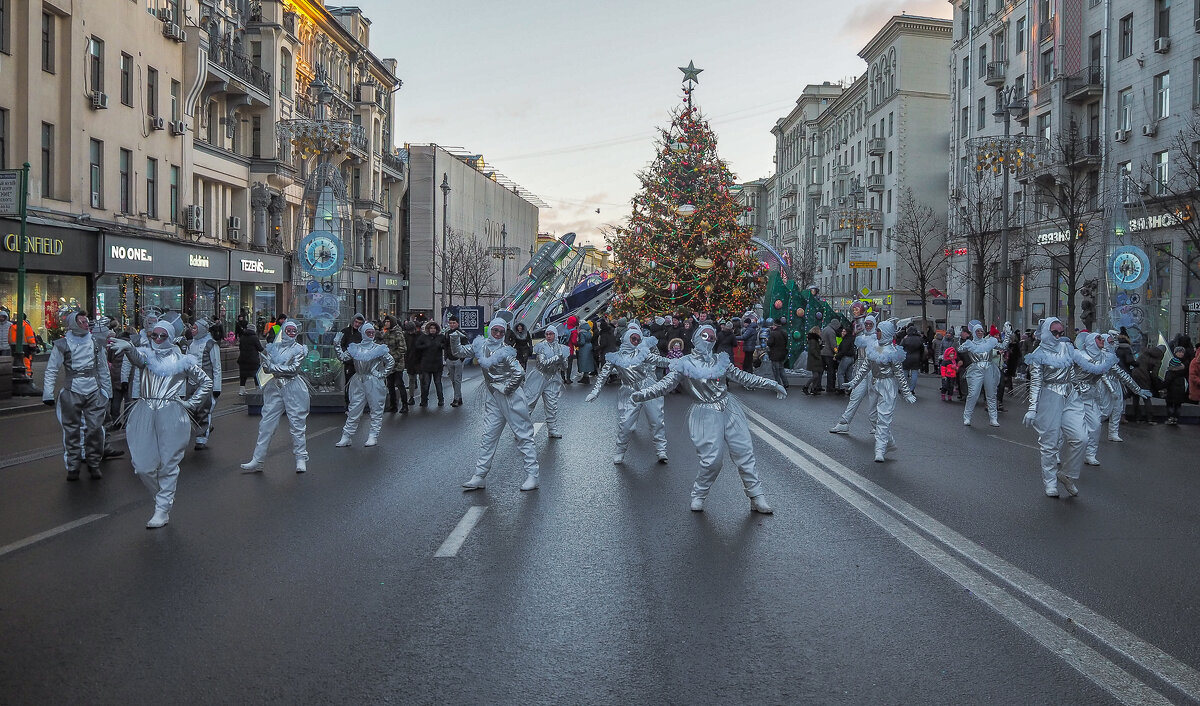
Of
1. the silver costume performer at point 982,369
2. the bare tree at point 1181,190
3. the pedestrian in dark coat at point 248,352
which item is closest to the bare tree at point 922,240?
the bare tree at point 1181,190

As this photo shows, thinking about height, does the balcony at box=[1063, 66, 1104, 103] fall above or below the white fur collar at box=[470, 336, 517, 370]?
above

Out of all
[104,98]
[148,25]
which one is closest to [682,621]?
[104,98]

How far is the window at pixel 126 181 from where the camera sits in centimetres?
3266

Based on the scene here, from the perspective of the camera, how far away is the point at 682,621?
576 cm

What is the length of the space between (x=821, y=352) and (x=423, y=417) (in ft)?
34.2

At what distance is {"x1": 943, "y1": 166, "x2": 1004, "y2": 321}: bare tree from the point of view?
1788 inches

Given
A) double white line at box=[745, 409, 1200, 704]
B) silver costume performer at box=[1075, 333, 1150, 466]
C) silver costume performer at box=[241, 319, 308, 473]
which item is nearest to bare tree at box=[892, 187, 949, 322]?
silver costume performer at box=[1075, 333, 1150, 466]

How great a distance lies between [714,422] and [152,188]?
3024cm

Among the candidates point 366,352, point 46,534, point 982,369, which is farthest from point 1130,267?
point 46,534

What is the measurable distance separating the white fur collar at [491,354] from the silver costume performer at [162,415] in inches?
107

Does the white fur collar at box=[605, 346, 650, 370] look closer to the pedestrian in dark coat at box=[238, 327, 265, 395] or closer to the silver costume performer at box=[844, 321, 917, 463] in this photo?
the silver costume performer at box=[844, 321, 917, 463]

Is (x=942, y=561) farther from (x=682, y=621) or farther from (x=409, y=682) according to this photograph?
(x=409, y=682)

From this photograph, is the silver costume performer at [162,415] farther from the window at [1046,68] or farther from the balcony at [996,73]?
the balcony at [996,73]

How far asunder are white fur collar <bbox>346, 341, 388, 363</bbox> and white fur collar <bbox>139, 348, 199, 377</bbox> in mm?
5567
